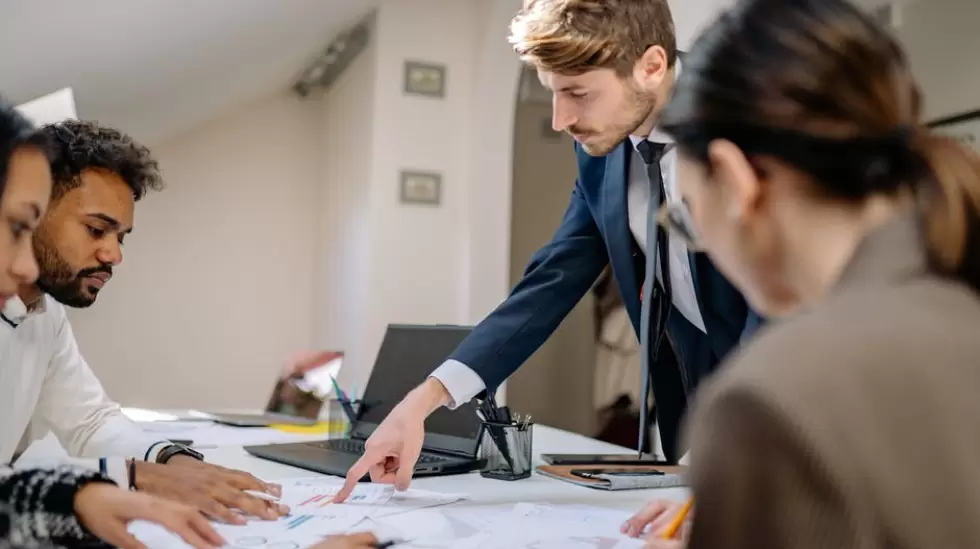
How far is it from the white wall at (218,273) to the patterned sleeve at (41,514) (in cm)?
282

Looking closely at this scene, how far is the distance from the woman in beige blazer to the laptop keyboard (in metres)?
0.80

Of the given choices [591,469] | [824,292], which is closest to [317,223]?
[591,469]

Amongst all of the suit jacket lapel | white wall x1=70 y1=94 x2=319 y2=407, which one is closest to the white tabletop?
the suit jacket lapel

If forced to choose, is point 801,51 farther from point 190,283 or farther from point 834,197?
point 190,283

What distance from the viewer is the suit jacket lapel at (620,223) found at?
1188mm

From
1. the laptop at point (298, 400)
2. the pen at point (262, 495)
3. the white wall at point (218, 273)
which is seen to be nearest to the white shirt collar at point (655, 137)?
the pen at point (262, 495)

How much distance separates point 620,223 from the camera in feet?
3.89

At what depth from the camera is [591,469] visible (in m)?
1.22

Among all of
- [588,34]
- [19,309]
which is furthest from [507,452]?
[19,309]

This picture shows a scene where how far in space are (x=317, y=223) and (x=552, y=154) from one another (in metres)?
1.06

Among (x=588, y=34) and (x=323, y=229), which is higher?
(x=588, y=34)

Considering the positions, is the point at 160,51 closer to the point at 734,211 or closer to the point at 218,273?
the point at 218,273

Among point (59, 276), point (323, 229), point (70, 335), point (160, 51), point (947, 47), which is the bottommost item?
point (70, 335)

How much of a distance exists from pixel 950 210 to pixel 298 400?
179cm
